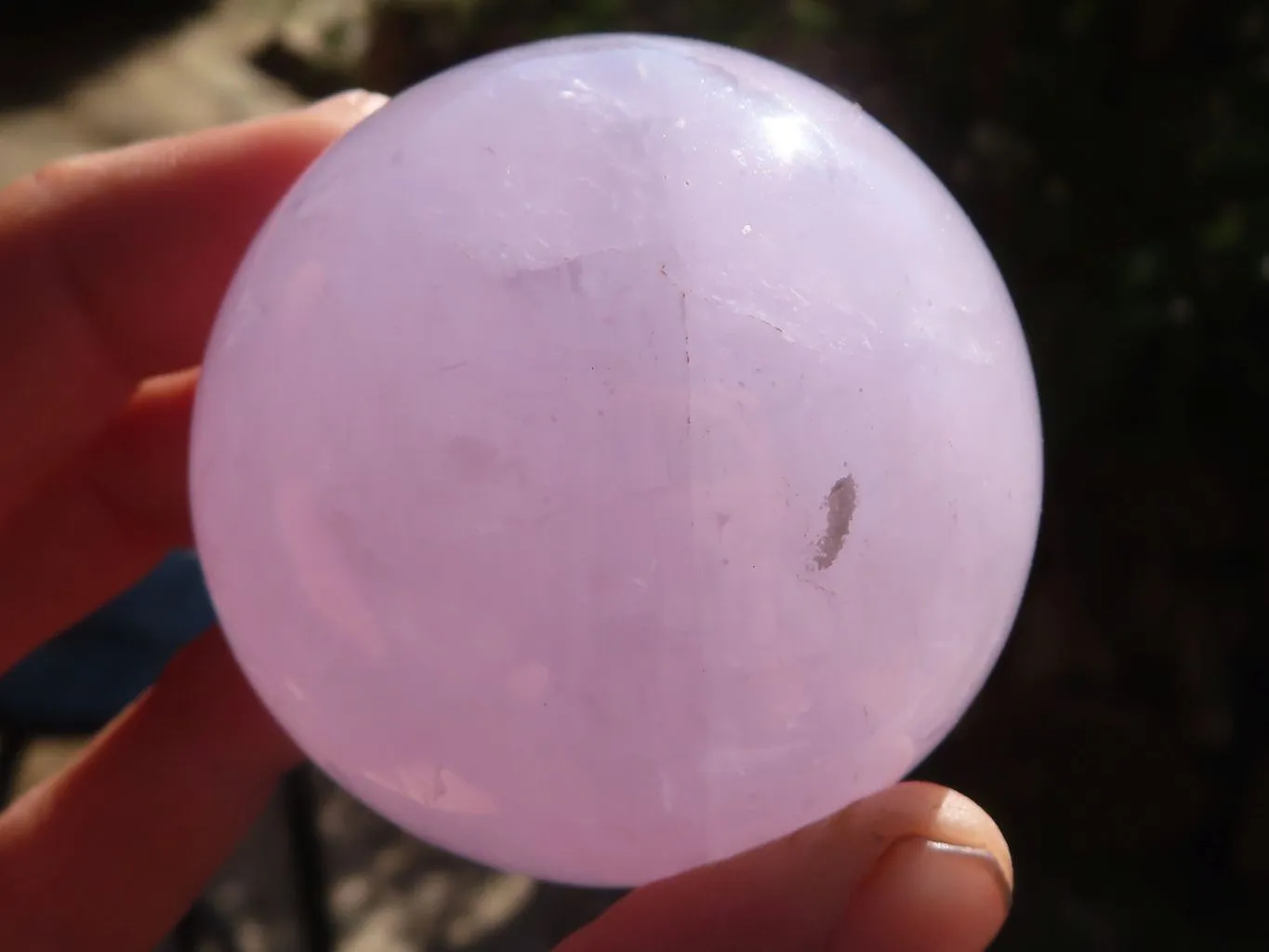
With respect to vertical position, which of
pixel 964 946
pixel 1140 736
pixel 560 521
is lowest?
pixel 1140 736

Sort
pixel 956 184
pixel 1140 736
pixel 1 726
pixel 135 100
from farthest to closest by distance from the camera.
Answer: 1. pixel 135 100
2. pixel 956 184
3. pixel 1140 736
4. pixel 1 726

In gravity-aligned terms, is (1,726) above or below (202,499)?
below

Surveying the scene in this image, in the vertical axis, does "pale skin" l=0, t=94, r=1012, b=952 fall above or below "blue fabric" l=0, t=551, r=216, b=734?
above

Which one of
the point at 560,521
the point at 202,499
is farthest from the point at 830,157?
the point at 202,499

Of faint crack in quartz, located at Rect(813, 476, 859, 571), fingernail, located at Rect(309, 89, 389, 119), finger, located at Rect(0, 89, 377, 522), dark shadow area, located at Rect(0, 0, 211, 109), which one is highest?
fingernail, located at Rect(309, 89, 389, 119)

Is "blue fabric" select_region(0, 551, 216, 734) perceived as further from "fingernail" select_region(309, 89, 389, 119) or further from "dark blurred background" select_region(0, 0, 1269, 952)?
"dark blurred background" select_region(0, 0, 1269, 952)

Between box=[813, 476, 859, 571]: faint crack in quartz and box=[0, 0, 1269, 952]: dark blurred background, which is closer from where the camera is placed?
box=[813, 476, 859, 571]: faint crack in quartz

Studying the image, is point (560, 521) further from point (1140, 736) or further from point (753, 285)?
point (1140, 736)

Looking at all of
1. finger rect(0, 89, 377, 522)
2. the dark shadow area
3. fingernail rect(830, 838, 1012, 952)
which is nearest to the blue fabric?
finger rect(0, 89, 377, 522)
